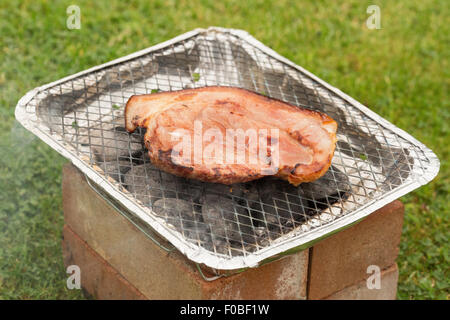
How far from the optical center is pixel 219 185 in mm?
3363

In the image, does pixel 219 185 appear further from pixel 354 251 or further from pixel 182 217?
pixel 354 251

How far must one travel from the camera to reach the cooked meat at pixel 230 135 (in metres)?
3.07

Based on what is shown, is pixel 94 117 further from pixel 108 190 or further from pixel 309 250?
pixel 309 250

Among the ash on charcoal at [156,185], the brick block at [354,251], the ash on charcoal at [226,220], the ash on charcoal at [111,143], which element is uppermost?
the ash on charcoal at [111,143]

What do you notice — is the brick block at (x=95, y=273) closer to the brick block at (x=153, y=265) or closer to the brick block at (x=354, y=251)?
the brick block at (x=153, y=265)

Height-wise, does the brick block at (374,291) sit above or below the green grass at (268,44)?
below

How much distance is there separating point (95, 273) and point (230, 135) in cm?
152

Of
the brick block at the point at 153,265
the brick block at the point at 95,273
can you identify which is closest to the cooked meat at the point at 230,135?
the brick block at the point at 153,265

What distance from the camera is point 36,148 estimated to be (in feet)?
17.0

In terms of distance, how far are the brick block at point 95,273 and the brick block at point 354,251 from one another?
1064mm

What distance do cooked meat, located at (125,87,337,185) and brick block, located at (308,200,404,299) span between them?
614mm

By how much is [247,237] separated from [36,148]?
2.64 meters

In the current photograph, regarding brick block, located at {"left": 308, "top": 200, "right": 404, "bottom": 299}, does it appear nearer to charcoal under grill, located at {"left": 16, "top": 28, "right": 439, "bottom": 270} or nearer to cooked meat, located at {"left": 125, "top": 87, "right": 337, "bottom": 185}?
charcoal under grill, located at {"left": 16, "top": 28, "right": 439, "bottom": 270}

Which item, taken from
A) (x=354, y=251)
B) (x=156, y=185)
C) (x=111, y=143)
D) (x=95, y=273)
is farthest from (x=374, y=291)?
(x=111, y=143)
